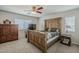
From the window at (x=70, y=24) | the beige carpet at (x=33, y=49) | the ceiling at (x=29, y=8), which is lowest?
the beige carpet at (x=33, y=49)

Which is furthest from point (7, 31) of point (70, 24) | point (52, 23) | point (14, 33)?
point (70, 24)

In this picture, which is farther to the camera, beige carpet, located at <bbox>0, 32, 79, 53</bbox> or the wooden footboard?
the wooden footboard

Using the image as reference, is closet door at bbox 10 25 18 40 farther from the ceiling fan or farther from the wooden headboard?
the wooden headboard

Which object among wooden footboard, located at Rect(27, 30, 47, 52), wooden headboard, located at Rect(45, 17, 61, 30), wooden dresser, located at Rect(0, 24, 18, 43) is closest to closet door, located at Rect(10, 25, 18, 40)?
wooden dresser, located at Rect(0, 24, 18, 43)

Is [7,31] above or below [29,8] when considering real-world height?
below

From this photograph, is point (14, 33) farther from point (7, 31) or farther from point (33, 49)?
point (33, 49)

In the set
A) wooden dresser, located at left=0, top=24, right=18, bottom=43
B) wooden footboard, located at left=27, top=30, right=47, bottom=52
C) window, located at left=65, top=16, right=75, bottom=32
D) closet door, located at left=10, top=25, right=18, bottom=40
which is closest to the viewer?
window, located at left=65, top=16, right=75, bottom=32

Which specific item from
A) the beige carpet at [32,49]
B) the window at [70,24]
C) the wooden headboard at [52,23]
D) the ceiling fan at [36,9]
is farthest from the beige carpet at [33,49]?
the ceiling fan at [36,9]

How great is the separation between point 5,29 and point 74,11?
10.7ft

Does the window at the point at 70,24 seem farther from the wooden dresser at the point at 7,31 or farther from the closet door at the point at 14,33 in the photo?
the wooden dresser at the point at 7,31

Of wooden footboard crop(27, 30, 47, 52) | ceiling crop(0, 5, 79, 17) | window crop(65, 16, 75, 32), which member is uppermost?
ceiling crop(0, 5, 79, 17)

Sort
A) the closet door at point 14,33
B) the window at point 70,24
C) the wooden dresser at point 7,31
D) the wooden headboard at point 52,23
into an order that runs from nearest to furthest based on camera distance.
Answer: the window at point 70,24 < the wooden headboard at point 52,23 < the closet door at point 14,33 < the wooden dresser at point 7,31
